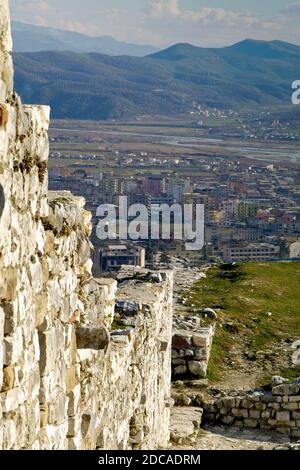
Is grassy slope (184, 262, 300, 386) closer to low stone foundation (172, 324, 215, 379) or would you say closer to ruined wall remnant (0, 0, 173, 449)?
low stone foundation (172, 324, 215, 379)

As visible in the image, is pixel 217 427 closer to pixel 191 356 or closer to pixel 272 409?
pixel 272 409

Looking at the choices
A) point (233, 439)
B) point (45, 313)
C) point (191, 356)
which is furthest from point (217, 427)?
point (45, 313)

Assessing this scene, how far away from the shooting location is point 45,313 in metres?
5.42

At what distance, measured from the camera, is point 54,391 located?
18.3 feet

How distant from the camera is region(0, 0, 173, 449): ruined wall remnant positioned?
468 centimetres

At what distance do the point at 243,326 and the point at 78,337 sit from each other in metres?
11.6

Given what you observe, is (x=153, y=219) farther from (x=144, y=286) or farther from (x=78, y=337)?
(x=78, y=337)

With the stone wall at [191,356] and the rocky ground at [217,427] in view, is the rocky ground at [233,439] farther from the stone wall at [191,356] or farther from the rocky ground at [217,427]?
the stone wall at [191,356]

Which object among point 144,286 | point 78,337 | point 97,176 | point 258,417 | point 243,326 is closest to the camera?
point 78,337

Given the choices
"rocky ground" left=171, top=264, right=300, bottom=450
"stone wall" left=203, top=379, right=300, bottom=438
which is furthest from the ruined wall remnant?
"stone wall" left=203, top=379, right=300, bottom=438

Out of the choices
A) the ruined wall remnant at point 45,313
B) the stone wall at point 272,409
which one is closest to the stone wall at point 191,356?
the stone wall at point 272,409

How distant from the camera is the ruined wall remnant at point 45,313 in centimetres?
468
